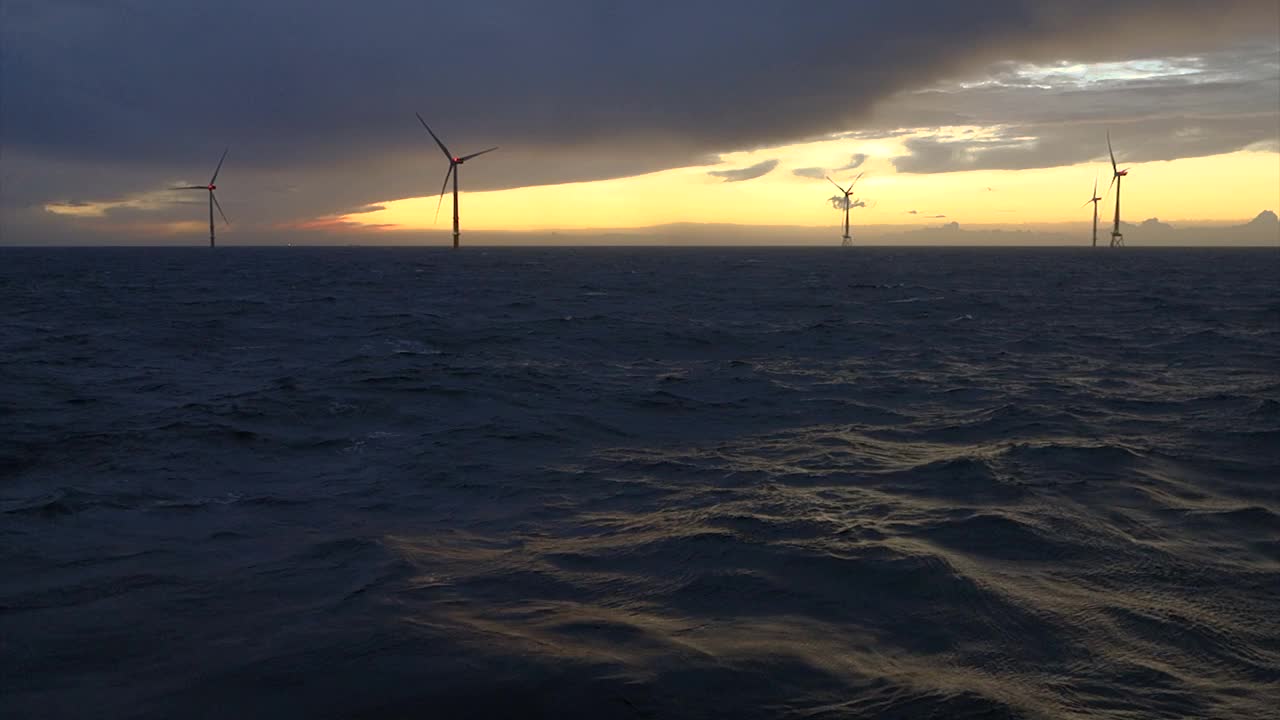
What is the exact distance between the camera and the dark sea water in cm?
948

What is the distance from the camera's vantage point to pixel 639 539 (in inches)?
567

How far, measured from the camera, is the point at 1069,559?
1337 centimetres

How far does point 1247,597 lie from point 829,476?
7720 millimetres

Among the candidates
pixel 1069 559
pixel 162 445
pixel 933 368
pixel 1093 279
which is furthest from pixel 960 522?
pixel 1093 279

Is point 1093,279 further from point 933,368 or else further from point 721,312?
point 933,368

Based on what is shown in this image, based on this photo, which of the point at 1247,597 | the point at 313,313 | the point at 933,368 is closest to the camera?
the point at 1247,597

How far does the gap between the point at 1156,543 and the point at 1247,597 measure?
85.9 inches

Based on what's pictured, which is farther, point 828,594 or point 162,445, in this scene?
point 162,445

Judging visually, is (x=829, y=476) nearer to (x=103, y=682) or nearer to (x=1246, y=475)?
(x=1246, y=475)

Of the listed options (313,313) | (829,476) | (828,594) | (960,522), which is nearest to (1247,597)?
(960,522)

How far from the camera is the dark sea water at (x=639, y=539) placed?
9.48 meters

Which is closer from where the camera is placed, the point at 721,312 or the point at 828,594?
the point at 828,594

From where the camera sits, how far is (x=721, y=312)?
61438 mm

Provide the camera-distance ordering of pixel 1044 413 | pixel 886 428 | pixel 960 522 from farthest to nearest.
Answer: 1. pixel 1044 413
2. pixel 886 428
3. pixel 960 522
